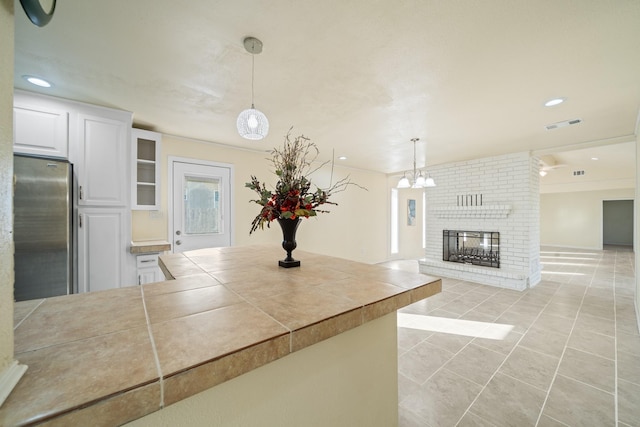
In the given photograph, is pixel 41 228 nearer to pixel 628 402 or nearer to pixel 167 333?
pixel 167 333

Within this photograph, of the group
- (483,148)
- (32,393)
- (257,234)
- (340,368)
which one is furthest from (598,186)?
(32,393)

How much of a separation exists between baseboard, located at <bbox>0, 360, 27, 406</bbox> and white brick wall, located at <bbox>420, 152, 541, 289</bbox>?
18.2ft

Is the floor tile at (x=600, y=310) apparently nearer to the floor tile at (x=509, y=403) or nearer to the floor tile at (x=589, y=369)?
the floor tile at (x=589, y=369)

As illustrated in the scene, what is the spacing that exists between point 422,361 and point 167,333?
2.34m

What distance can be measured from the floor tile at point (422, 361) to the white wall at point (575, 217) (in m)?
10.7

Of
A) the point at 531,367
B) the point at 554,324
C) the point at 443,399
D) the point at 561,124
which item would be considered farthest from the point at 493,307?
the point at 561,124

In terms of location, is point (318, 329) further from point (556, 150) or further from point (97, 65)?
point (556, 150)

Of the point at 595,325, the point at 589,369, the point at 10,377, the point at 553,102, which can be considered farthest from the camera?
the point at 595,325

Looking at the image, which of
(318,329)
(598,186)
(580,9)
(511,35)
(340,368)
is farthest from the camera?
(598,186)

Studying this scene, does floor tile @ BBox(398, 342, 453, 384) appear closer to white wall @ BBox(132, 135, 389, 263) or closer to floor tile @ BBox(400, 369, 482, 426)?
floor tile @ BBox(400, 369, 482, 426)

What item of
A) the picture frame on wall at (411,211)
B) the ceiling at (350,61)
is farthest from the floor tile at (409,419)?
the picture frame on wall at (411,211)

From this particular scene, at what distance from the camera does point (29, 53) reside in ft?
5.92

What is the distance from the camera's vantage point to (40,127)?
239cm

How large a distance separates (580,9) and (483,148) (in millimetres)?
3116
